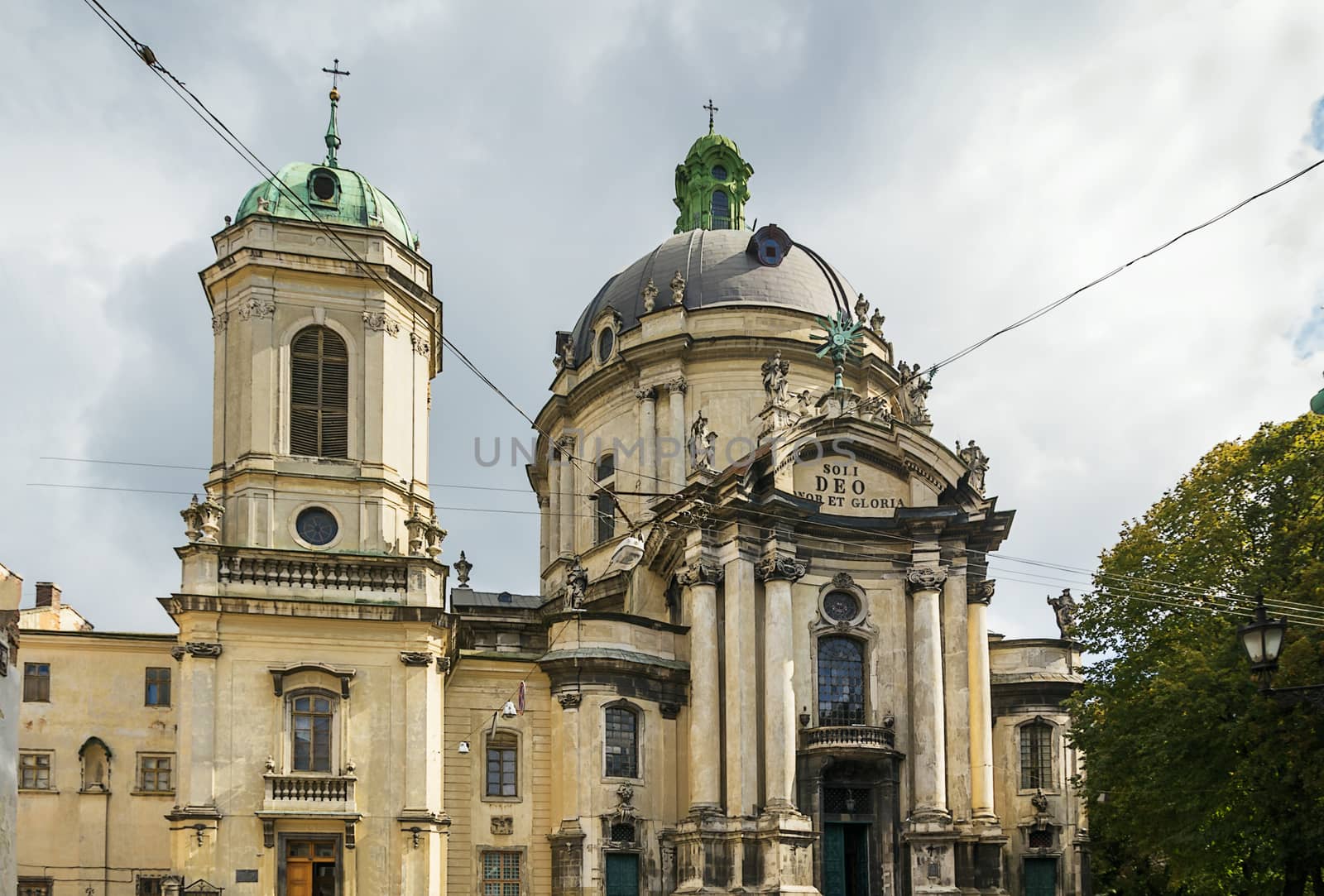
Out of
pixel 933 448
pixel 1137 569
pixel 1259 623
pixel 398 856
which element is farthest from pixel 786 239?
pixel 1259 623

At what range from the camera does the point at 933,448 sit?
137 ft

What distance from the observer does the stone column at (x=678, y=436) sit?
4638cm

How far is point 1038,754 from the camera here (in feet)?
141

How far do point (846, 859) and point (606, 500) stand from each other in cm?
1541

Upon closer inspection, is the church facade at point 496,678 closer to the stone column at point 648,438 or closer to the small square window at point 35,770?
the small square window at point 35,770

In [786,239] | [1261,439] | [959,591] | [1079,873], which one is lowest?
[1079,873]

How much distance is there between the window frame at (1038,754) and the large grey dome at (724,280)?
14.7 metres

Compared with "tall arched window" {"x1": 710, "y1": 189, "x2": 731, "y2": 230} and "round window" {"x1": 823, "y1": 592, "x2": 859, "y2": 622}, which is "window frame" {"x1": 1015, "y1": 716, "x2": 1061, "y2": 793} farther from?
"tall arched window" {"x1": 710, "y1": 189, "x2": 731, "y2": 230}

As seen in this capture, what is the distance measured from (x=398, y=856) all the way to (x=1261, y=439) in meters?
22.5

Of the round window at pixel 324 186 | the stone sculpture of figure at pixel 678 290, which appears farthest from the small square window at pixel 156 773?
the stone sculpture of figure at pixel 678 290

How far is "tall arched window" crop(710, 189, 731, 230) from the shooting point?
58000 mm

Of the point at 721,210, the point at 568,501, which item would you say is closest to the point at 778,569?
the point at 568,501

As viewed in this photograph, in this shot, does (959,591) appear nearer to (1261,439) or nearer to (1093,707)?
(1093,707)

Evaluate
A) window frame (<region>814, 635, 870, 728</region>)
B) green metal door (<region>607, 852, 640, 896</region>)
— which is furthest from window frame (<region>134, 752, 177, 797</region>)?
window frame (<region>814, 635, 870, 728</region>)
